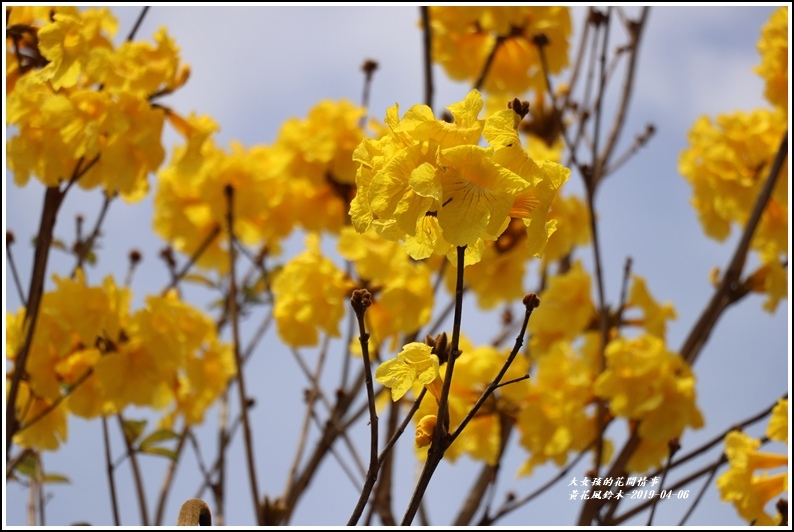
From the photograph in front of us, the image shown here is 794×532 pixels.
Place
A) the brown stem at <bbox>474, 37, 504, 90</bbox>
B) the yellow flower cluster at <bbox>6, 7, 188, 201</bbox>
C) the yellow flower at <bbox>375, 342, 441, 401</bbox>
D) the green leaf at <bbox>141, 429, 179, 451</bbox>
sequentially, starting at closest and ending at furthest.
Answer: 1. the yellow flower at <bbox>375, 342, 441, 401</bbox>
2. the yellow flower cluster at <bbox>6, 7, 188, 201</bbox>
3. the green leaf at <bbox>141, 429, 179, 451</bbox>
4. the brown stem at <bbox>474, 37, 504, 90</bbox>

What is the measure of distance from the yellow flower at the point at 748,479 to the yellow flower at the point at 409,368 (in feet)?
4.44

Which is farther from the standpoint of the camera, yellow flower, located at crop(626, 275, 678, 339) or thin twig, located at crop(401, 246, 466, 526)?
yellow flower, located at crop(626, 275, 678, 339)

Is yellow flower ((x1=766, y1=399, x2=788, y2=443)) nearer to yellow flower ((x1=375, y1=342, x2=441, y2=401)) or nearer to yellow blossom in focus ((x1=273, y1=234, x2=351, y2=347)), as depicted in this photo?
yellow blossom in focus ((x1=273, y1=234, x2=351, y2=347))

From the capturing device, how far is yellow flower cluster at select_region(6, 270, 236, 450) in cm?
→ 215

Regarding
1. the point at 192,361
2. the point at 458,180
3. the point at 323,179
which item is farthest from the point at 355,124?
the point at 458,180

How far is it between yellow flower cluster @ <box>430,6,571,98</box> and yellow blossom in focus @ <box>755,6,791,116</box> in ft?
2.27

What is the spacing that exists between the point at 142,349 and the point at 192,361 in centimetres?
40

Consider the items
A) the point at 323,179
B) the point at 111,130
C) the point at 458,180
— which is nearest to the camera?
the point at 458,180

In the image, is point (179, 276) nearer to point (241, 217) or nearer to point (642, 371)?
point (241, 217)

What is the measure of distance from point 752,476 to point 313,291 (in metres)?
1.29

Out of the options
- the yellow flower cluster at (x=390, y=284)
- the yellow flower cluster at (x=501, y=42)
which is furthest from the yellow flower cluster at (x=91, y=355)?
the yellow flower cluster at (x=501, y=42)

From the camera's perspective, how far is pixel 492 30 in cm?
287

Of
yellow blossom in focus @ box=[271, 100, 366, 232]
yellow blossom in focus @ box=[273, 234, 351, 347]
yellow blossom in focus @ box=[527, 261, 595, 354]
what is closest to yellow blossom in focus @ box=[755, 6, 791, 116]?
yellow blossom in focus @ box=[527, 261, 595, 354]

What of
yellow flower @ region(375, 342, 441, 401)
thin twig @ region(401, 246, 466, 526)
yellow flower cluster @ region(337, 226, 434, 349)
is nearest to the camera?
thin twig @ region(401, 246, 466, 526)
